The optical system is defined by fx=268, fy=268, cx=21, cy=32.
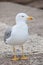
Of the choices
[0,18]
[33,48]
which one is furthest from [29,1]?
[33,48]

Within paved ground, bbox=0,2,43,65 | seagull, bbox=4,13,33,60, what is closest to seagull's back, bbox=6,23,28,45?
seagull, bbox=4,13,33,60

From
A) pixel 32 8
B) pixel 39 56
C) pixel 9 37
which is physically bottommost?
pixel 39 56

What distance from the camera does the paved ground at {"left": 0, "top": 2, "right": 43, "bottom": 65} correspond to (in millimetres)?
4715

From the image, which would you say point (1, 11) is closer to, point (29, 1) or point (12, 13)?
point (12, 13)

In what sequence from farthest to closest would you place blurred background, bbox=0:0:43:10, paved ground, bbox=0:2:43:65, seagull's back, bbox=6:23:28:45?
blurred background, bbox=0:0:43:10 < paved ground, bbox=0:2:43:65 < seagull's back, bbox=6:23:28:45

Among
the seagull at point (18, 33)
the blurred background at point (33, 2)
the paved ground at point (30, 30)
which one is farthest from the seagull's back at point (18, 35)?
the blurred background at point (33, 2)

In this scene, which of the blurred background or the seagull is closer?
the seagull

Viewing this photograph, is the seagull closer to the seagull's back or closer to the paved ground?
the seagull's back

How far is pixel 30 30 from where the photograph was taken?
26.9 feet

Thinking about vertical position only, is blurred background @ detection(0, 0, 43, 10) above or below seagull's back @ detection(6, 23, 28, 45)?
above

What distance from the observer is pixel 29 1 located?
1253 centimetres

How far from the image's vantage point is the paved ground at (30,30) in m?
4.71

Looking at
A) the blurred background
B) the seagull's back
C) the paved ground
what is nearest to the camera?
the seagull's back

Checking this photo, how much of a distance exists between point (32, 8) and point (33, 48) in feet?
21.0
